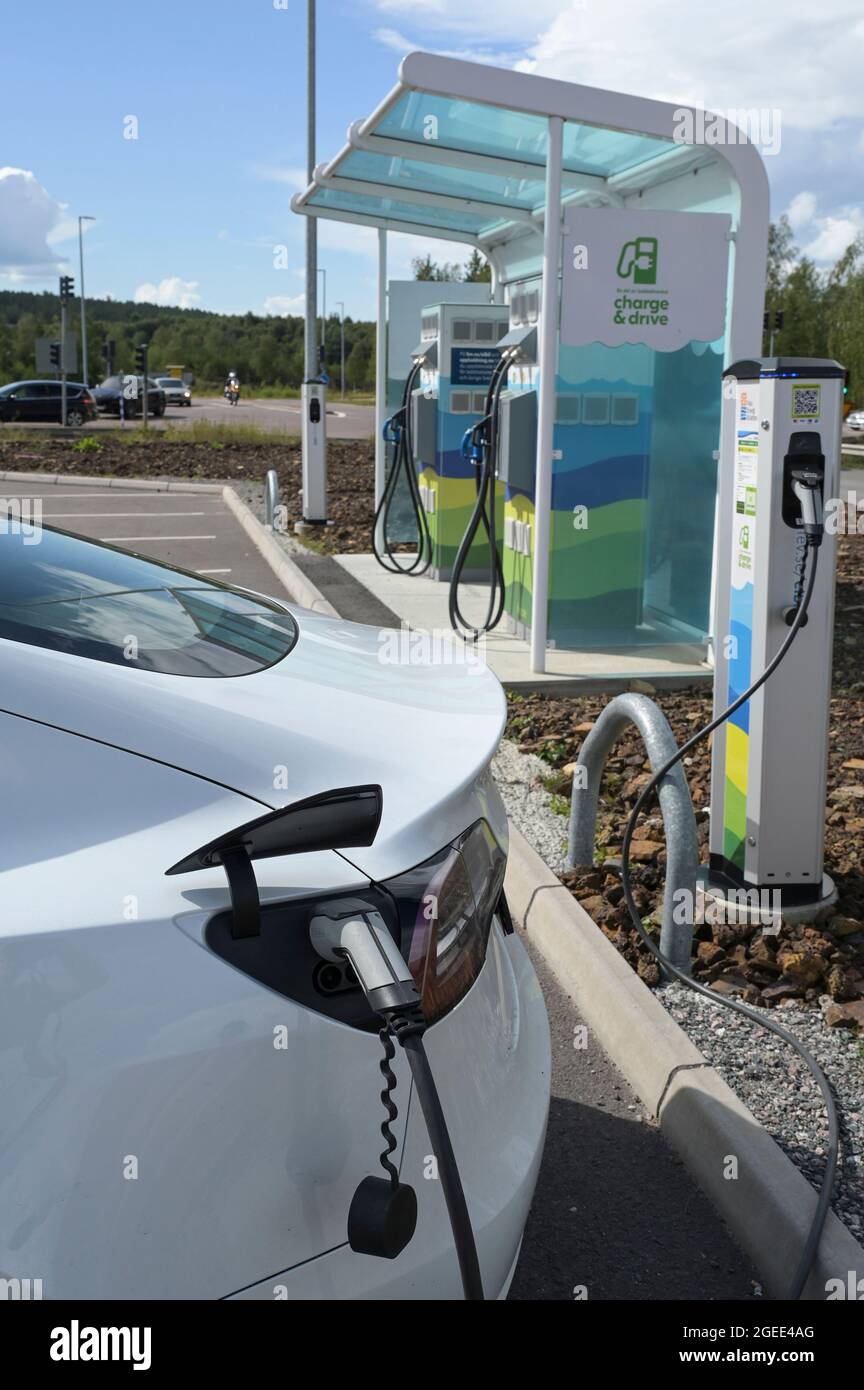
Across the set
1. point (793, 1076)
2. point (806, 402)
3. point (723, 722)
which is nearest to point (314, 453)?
point (723, 722)

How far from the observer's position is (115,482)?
21.5m

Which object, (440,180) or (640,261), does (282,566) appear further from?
(640,261)

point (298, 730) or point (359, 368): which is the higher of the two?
point (359, 368)

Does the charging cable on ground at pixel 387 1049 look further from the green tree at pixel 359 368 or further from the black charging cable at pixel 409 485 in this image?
the green tree at pixel 359 368

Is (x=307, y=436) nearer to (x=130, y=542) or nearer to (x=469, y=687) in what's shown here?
(x=130, y=542)

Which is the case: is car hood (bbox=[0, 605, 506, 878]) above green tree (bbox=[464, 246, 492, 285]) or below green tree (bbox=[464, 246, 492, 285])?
below

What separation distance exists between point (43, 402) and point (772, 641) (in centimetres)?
4212

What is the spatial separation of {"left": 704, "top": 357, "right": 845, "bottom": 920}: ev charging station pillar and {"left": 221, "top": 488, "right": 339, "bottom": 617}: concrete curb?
3.85 meters

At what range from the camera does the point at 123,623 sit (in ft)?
7.40

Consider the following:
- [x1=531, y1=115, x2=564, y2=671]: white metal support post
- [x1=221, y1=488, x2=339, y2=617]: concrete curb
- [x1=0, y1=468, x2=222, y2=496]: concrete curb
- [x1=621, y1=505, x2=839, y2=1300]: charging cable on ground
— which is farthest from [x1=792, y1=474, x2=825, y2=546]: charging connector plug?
[x1=0, y1=468, x2=222, y2=496]: concrete curb

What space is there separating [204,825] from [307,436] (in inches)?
522

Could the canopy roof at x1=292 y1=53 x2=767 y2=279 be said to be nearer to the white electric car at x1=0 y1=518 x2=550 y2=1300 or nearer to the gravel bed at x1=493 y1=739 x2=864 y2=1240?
the gravel bed at x1=493 y1=739 x2=864 y2=1240

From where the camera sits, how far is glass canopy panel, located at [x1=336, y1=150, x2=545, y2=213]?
9.53 meters

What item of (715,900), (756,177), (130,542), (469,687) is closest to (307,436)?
(130,542)
